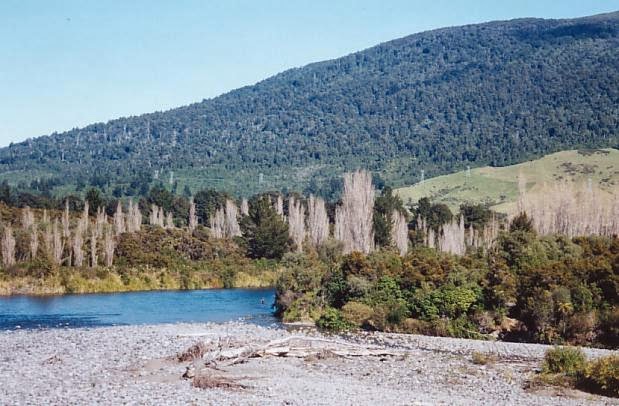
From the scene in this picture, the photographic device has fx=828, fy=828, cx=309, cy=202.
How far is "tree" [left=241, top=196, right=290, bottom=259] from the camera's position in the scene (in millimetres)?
83062

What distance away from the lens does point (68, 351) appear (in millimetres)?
29328

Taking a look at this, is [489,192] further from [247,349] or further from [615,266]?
[247,349]

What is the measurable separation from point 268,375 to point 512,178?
133m

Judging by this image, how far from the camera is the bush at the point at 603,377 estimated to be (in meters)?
23.1

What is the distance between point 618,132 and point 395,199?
110 meters

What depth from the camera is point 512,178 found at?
5955 inches

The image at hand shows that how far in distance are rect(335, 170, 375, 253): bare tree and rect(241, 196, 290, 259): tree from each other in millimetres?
12852

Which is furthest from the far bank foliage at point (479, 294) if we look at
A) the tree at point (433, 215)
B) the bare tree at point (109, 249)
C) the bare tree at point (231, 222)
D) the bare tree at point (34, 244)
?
the bare tree at point (231, 222)

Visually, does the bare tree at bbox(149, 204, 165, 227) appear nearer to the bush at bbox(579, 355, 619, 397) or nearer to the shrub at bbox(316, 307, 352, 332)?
the shrub at bbox(316, 307, 352, 332)

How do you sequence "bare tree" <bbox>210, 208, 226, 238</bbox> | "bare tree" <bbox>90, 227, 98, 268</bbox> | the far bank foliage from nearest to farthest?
the far bank foliage → "bare tree" <bbox>90, 227, 98, 268</bbox> → "bare tree" <bbox>210, 208, 226, 238</bbox>

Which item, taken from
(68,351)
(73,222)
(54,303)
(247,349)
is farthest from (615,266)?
(73,222)

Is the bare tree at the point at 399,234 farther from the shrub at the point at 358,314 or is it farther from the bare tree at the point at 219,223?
the shrub at the point at 358,314

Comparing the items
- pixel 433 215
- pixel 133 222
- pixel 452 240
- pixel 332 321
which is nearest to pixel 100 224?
pixel 133 222

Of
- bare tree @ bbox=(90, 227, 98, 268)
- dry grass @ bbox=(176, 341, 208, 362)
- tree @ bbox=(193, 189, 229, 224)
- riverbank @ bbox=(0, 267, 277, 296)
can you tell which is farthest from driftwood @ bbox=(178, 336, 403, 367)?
tree @ bbox=(193, 189, 229, 224)
